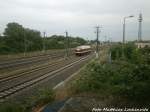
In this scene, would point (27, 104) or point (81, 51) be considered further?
point (81, 51)

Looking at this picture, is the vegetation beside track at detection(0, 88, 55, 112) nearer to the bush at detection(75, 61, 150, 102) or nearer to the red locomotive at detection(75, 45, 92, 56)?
the bush at detection(75, 61, 150, 102)

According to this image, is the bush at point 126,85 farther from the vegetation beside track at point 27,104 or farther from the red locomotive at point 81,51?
the red locomotive at point 81,51

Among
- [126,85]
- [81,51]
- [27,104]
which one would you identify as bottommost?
[27,104]

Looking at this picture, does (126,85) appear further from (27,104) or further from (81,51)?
(81,51)

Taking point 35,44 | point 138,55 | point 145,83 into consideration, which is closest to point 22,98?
point 145,83

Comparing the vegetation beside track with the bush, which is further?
the vegetation beside track

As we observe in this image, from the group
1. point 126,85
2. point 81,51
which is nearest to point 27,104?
point 126,85

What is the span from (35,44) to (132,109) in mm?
76333

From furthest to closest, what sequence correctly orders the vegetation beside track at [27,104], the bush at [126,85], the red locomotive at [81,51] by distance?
the red locomotive at [81,51] → the vegetation beside track at [27,104] → the bush at [126,85]

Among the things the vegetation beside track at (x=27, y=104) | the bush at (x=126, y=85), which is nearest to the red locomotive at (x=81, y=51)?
the bush at (x=126, y=85)

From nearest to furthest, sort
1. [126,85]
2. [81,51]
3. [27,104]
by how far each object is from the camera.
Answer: [126,85], [27,104], [81,51]

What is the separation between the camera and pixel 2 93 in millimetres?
21219

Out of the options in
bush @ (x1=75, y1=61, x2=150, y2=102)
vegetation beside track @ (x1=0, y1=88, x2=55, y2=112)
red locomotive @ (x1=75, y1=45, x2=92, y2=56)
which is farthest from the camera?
red locomotive @ (x1=75, y1=45, x2=92, y2=56)

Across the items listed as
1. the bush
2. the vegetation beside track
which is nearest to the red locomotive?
the bush
